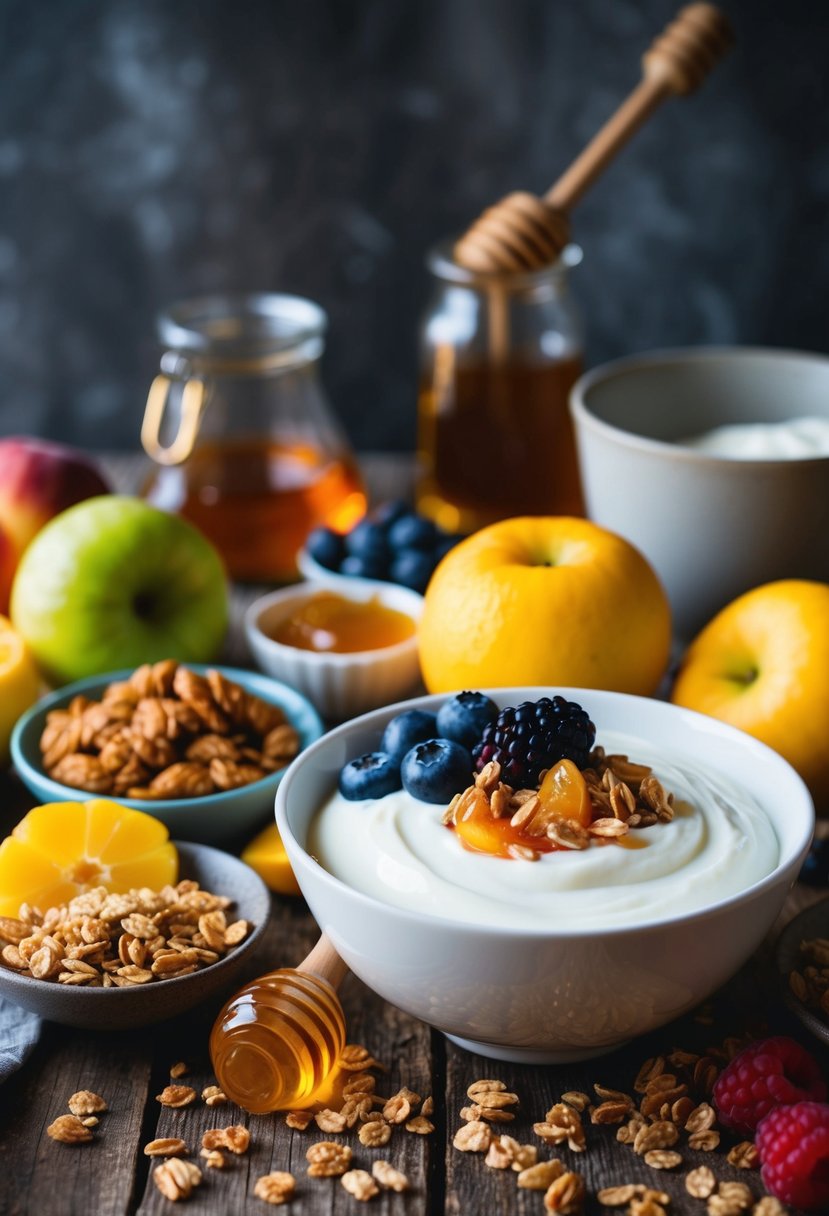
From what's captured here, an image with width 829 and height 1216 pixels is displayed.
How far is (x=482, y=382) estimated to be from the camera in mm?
1699

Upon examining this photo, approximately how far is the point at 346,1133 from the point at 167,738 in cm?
43

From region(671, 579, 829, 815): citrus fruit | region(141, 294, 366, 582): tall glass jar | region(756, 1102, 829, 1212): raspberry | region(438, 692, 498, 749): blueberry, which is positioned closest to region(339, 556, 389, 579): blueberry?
region(141, 294, 366, 582): tall glass jar

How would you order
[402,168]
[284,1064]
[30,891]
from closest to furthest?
[284,1064] → [30,891] → [402,168]

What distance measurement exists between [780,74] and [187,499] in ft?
3.25

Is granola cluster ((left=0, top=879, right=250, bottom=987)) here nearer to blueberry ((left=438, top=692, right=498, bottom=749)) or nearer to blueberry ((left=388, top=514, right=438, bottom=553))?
blueberry ((left=438, top=692, right=498, bottom=749))

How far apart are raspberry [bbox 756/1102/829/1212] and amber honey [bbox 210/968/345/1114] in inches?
11.9

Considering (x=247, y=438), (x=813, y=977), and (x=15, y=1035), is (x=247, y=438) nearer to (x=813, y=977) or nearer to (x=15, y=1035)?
(x=15, y=1035)

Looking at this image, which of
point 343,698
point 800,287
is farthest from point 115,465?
point 800,287

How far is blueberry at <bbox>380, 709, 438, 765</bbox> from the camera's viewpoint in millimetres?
1069

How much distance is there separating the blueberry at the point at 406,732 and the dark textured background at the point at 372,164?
1.12 metres

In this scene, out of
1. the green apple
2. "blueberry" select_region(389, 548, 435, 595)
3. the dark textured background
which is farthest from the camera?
the dark textured background

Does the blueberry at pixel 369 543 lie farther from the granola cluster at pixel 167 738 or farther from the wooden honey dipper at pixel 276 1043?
the wooden honey dipper at pixel 276 1043

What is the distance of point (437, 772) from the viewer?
1014mm

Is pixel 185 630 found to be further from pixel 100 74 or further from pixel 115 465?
pixel 100 74
